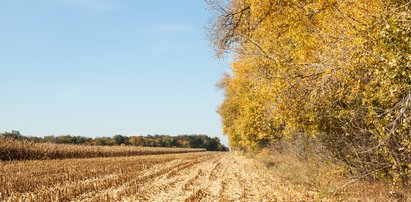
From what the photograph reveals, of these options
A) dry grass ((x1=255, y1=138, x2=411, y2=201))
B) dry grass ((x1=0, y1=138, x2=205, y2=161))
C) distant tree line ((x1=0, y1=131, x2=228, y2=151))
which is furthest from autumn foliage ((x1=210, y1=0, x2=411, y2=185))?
distant tree line ((x1=0, y1=131, x2=228, y2=151))

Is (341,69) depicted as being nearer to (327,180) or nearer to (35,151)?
(327,180)

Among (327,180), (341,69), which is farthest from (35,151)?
(341,69)

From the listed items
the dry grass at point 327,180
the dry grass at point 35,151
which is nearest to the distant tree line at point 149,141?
the dry grass at point 35,151

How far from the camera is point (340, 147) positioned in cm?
1756

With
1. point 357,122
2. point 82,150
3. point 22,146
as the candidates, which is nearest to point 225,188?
point 357,122

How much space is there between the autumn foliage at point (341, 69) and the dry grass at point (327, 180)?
56 centimetres

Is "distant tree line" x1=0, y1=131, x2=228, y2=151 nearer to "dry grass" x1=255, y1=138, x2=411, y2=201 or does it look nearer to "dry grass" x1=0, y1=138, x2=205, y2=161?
"dry grass" x1=0, y1=138, x2=205, y2=161

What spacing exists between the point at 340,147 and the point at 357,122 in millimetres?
3314

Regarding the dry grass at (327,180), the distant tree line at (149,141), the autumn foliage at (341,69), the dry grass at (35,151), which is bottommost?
the dry grass at (327,180)

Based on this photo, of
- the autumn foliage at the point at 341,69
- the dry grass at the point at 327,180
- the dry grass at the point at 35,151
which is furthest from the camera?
the dry grass at the point at 35,151

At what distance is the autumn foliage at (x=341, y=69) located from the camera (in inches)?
336

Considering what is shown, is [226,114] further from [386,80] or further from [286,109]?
[386,80]

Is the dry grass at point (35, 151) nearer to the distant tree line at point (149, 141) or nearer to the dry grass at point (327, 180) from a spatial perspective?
the dry grass at point (327, 180)

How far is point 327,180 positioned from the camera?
58.6 ft
